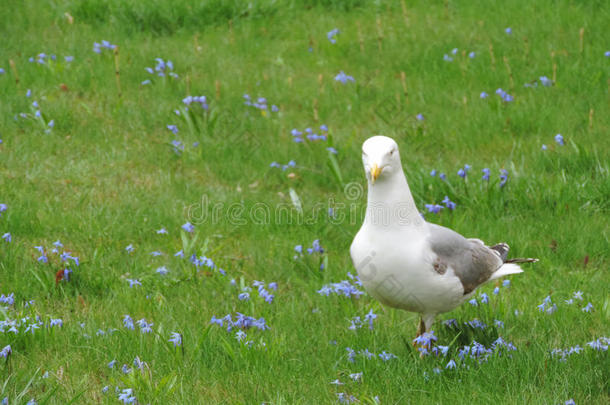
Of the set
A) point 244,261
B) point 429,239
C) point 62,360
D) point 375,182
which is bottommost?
point 244,261

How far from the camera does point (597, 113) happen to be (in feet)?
21.3

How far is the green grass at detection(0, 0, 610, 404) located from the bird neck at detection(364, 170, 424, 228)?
65cm

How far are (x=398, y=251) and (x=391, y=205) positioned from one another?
0.22m

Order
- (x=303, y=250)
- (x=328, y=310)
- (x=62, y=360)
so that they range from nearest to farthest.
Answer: (x=62, y=360)
(x=328, y=310)
(x=303, y=250)

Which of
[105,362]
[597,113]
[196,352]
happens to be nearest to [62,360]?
[105,362]

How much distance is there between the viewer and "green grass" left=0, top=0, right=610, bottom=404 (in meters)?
3.56

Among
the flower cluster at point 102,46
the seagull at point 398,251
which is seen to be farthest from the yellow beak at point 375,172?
the flower cluster at point 102,46

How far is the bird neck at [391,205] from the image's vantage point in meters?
3.62

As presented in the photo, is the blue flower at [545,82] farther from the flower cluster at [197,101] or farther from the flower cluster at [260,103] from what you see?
the flower cluster at [197,101]

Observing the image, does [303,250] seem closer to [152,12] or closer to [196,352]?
[196,352]

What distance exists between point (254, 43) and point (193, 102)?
170 centimetres

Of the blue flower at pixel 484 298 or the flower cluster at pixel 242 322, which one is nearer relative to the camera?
the flower cluster at pixel 242 322
